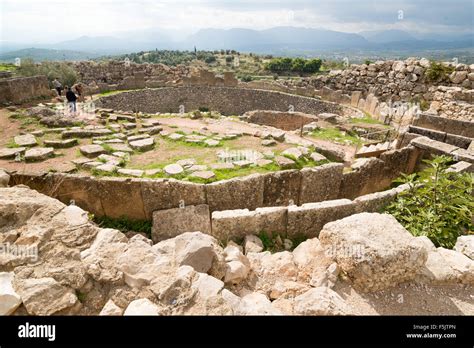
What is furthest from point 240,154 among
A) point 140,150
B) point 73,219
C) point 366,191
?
point 73,219

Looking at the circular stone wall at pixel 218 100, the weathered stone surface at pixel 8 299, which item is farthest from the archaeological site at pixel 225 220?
the circular stone wall at pixel 218 100

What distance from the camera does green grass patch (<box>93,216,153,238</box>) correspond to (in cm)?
644

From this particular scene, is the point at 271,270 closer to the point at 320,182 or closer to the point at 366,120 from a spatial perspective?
the point at 320,182

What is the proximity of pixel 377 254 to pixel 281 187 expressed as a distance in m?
3.36

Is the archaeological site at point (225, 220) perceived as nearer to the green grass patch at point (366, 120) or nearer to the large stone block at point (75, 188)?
the large stone block at point (75, 188)

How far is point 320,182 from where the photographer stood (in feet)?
22.8

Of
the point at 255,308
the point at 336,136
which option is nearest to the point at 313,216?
the point at 255,308

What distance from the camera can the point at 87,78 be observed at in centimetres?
2680

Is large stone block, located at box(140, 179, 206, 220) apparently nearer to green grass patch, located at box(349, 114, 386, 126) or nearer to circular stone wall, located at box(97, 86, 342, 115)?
green grass patch, located at box(349, 114, 386, 126)

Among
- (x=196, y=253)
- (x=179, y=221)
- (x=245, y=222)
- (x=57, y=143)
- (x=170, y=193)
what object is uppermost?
(x=57, y=143)

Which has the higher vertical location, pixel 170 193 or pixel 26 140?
pixel 26 140

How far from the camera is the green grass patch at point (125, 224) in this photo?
644 centimetres
